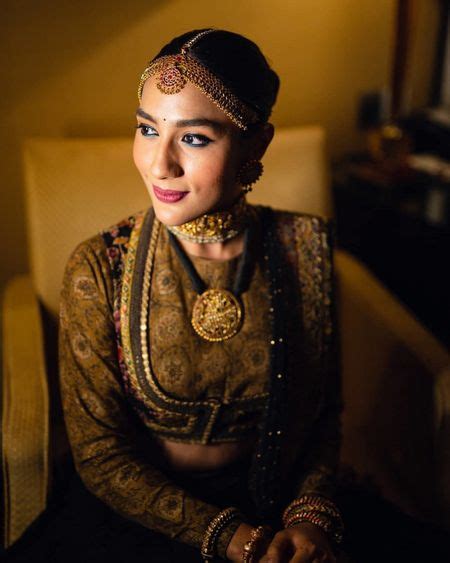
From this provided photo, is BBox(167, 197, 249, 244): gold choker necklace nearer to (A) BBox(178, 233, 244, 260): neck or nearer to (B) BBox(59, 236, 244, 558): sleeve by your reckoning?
(A) BBox(178, 233, 244, 260): neck

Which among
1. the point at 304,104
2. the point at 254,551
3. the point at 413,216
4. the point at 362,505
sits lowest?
the point at 362,505

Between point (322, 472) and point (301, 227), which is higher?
point (301, 227)

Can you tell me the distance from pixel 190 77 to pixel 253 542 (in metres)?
0.71

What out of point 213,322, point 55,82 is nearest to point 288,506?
point 213,322

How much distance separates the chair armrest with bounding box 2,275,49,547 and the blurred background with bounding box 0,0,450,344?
0.71 meters

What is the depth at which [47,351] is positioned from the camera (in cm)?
143

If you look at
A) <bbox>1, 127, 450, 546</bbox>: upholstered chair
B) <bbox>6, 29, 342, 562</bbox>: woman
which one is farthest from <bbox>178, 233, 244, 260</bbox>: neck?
<bbox>1, 127, 450, 546</bbox>: upholstered chair

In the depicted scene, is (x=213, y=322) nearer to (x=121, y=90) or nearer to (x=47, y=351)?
(x=47, y=351)

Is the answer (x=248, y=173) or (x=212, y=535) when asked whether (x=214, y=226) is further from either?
(x=212, y=535)

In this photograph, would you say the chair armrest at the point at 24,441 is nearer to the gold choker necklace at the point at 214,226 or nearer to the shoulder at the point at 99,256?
the shoulder at the point at 99,256


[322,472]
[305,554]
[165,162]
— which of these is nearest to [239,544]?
[305,554]

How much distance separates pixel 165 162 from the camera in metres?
0.85

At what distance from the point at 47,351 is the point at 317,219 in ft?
2.43

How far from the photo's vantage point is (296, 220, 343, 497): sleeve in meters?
1.09
